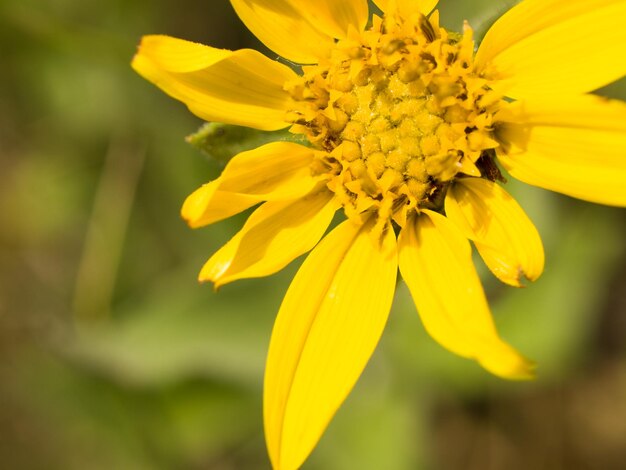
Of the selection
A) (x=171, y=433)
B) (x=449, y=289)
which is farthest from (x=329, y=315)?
(x=171, y=433)

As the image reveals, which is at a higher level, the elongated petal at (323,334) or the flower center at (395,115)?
the flower center at (395,115)

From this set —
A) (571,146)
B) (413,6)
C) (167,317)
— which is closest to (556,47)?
(571,146)

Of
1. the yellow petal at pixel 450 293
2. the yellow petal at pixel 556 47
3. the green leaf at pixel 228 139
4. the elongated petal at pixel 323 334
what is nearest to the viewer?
the yellow petal at pixel 450 293

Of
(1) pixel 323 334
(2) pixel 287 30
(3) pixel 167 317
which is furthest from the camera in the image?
(3) pixel 167 317

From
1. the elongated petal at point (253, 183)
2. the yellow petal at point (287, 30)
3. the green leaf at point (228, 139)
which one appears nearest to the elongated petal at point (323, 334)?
the elongated petal at point (253, 183)

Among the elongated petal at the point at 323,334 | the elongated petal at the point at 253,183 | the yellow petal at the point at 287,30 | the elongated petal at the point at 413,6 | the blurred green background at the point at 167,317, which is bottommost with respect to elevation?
the blurred green background at the point at 167,317

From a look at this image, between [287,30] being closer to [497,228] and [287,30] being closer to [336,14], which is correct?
[336,14]

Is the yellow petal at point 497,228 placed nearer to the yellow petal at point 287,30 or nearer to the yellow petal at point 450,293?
the yellow petal at point 450,293

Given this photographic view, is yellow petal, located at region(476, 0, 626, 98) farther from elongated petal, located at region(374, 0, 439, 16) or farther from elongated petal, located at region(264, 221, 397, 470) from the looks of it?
elongated petal, located at region(264, 221, 397, 470)
